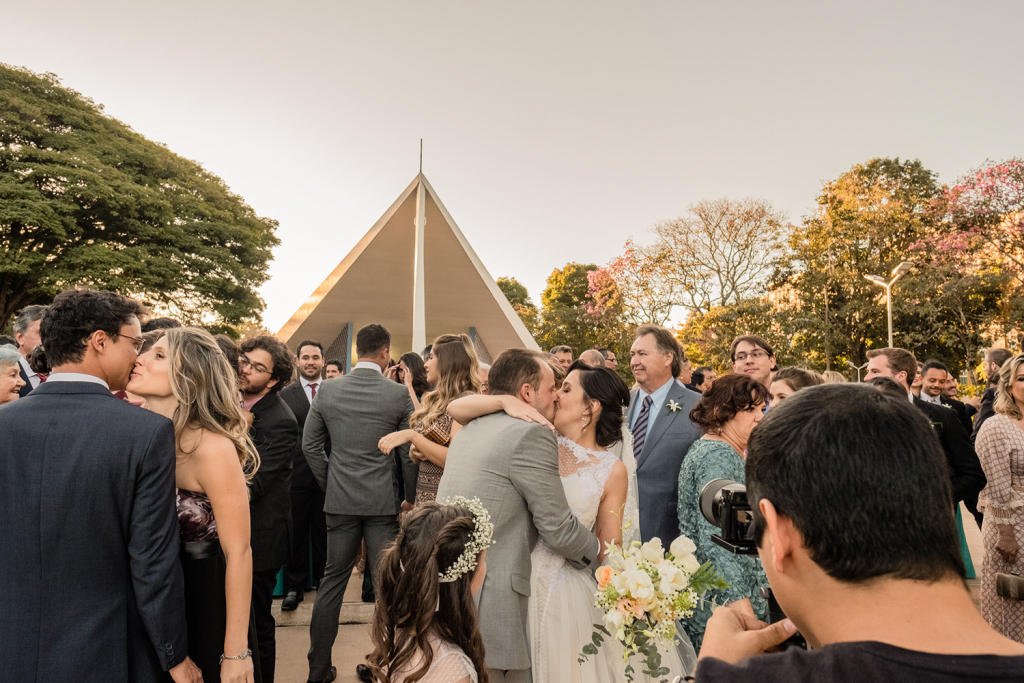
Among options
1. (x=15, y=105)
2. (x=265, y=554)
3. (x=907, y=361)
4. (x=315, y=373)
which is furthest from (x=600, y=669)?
(x=15, y=105)

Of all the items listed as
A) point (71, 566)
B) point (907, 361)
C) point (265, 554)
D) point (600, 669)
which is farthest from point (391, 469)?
point (907, 361)

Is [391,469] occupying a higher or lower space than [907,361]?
lower

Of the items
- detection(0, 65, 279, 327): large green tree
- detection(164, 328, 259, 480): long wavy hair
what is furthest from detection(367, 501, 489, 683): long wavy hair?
detection(0, 65, 279, 327): large green tree

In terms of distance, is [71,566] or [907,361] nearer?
[71,566]

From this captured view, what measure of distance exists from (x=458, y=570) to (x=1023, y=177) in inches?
1040

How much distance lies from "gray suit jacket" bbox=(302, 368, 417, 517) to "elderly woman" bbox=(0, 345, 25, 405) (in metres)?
1.74

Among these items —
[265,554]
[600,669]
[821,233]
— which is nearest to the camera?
[600,669]

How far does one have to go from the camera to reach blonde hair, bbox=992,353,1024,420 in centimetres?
378

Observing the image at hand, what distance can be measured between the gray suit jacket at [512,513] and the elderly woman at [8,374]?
9.32 ft

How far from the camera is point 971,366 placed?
22219 mm

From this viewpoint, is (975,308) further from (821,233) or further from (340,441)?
(340,441)

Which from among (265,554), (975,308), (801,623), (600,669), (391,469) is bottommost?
(600,669)

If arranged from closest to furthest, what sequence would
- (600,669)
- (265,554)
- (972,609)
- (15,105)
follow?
(972,609) → (600,669) → (265,554) → (15,105)

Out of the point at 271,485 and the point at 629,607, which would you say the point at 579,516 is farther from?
the point at 271,485
